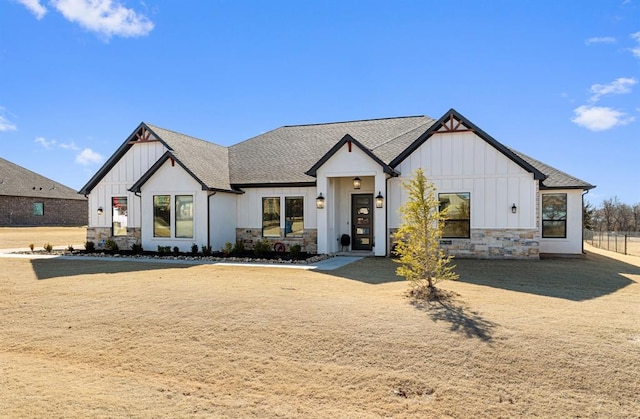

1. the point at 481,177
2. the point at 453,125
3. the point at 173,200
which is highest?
the point at 453,125

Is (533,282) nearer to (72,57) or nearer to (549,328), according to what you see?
(549,328)

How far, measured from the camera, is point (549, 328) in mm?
5941

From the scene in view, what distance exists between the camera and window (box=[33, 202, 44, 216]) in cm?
4010

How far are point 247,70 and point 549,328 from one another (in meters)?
17.4

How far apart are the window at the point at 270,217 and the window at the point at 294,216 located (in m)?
0.40

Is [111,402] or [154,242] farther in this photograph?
[154,242]

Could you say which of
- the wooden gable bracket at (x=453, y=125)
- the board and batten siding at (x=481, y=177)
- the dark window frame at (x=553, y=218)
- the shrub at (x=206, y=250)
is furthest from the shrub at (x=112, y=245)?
the dark window frame at (x=553, y=218)

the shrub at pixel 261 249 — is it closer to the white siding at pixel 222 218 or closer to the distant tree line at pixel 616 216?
the white siding at pixel 222 218

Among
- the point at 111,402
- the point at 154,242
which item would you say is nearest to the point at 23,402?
the point at 111,402

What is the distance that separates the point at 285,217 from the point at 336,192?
8.12ft

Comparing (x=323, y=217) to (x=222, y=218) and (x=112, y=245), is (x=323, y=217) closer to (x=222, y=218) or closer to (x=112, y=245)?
(x=222, y=218)

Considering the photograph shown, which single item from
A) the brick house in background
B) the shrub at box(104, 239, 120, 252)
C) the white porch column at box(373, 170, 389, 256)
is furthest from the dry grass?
the white porch column at box(373, 170, 389, 256)

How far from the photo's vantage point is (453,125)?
47.9 ft

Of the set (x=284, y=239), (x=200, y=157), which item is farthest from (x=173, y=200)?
(x=284, y=239)
